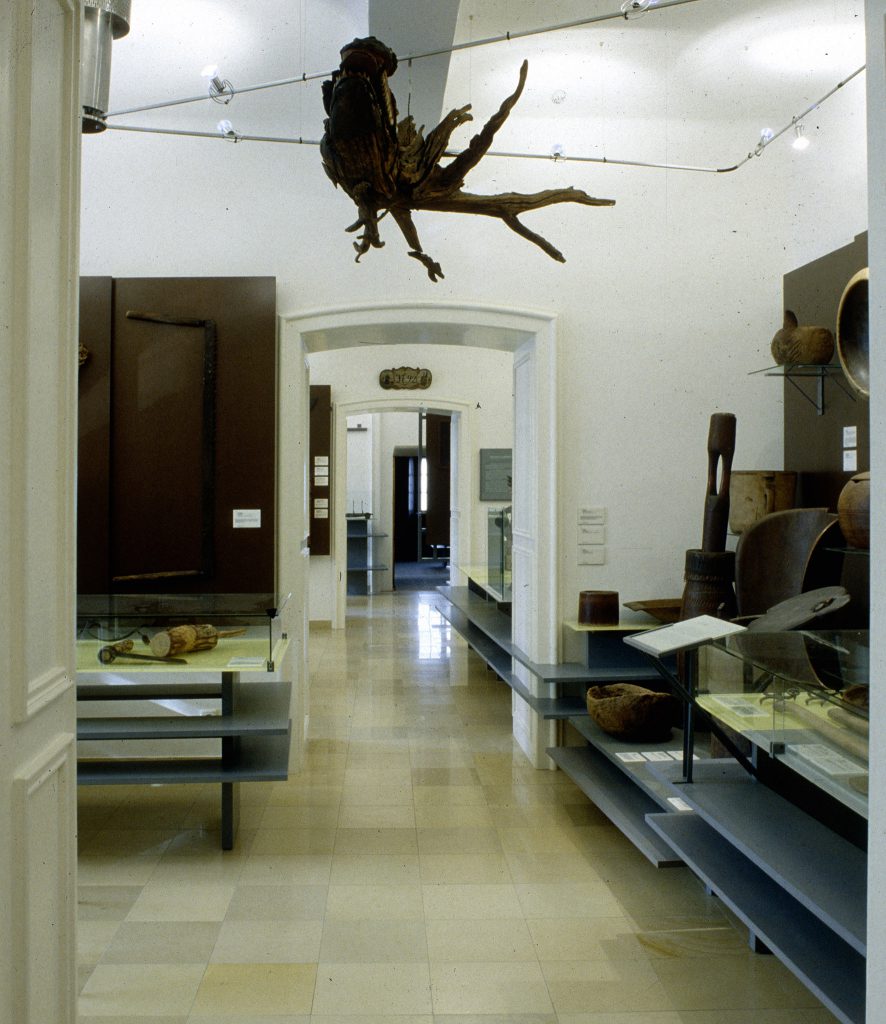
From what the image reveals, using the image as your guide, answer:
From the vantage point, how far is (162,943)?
3357mm

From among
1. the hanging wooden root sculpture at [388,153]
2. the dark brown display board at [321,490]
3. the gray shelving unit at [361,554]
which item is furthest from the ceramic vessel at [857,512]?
the gray shelving unit at [361,554]

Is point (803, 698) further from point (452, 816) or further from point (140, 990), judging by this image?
point (452, 816)

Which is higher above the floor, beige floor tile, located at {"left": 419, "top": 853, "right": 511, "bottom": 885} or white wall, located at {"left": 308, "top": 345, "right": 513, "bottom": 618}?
Answer: white wall, located at {"left": 308, "top": 345, "right": 513, "bottom": 618}

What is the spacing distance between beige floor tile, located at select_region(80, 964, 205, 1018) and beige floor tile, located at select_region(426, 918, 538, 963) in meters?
0.83

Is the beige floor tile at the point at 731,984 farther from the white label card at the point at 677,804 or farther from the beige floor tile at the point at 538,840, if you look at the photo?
the beige floor tile at the point at 538,840

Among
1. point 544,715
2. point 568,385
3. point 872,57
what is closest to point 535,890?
point 544,715

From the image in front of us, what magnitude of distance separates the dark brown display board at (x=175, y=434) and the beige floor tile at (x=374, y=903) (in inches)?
79.8

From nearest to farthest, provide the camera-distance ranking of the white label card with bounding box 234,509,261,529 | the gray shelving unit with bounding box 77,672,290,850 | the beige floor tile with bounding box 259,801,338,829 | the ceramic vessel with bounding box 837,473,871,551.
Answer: the ceramic vessel with bounding box 837,473,871,551, the gray shelving unit with bounding box 77,672,290,850, the beige floor tile with bounding box 259,801,338,829, the white label card with bounding box 234,509,261,529

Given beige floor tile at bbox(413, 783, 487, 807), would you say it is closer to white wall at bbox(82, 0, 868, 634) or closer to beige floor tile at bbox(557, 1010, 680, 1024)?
white wall at bbox(82, 0, 868, 634)

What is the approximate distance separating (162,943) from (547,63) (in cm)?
451

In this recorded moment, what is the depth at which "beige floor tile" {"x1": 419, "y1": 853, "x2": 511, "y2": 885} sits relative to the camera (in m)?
3.95

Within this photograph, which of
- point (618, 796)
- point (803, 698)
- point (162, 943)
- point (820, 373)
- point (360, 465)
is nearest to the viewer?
point (803, 698)

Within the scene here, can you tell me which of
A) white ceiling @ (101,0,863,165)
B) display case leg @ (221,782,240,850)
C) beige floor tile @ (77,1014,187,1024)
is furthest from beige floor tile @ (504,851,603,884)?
white ceiling @ (101,0,863,165)

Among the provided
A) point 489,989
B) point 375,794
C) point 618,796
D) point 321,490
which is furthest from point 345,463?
point 489,989
